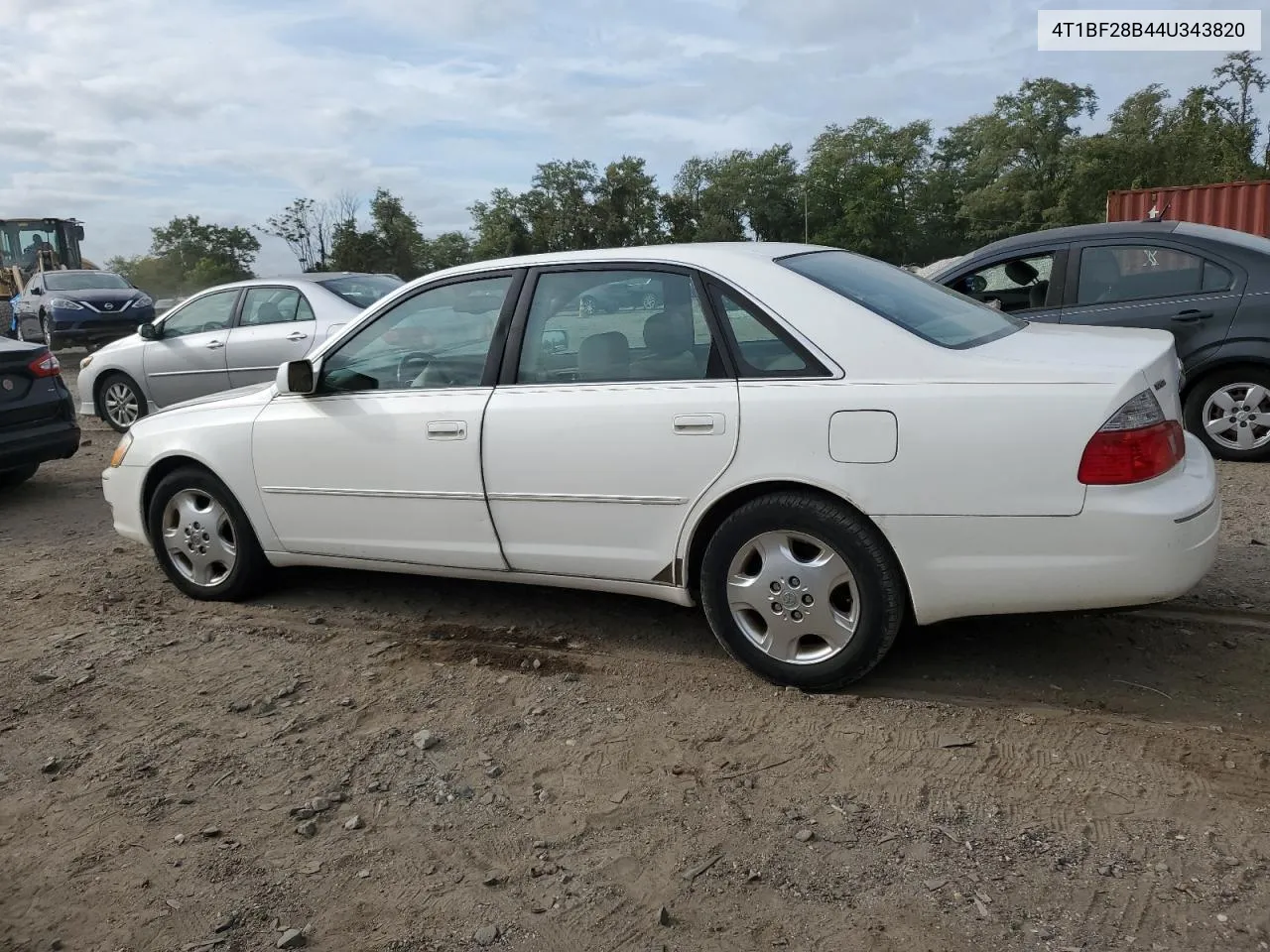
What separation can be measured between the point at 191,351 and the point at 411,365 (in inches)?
258

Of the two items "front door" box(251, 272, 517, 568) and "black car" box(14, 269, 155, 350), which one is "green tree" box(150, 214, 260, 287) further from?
"front door" box(251, 272, 517, 568)

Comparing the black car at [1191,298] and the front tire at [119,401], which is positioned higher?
the black car at [1191,298]

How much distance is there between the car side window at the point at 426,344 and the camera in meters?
4.20

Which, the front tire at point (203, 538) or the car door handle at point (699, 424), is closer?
the car door handle at point (699, 424)

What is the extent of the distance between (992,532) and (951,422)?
1.21ft

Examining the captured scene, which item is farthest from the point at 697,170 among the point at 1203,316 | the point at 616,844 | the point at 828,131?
the point at 616,844

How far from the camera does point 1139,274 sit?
684 centimetres

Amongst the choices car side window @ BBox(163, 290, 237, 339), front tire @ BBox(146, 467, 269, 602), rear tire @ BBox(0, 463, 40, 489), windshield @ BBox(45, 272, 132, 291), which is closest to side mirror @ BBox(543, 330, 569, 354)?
front tire @ BBox(146, 467, 269, 602)

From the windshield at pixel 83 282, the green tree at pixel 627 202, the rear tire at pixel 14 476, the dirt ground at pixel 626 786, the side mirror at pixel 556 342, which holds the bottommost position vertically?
the dirt ground at pixel 626 786

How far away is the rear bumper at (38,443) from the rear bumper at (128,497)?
9.44ft

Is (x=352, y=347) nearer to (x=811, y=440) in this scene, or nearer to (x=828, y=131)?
(x=811, y=440)

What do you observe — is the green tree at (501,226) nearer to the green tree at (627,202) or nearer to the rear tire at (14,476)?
the green tree at (627,202)

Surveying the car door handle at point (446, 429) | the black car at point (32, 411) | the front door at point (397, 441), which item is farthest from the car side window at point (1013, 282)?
the black car at point (32, 411)

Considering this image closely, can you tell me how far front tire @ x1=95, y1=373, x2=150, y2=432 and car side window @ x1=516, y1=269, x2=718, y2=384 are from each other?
7985 millimetres
